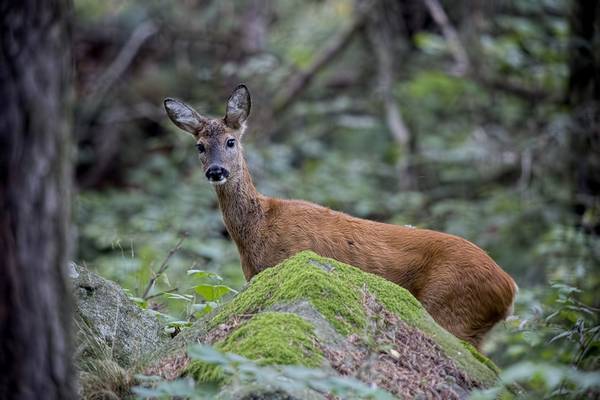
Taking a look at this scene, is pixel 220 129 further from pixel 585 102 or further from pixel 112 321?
pixel 585 102

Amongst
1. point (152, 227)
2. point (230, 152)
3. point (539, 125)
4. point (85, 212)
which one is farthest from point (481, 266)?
point (85, 212)

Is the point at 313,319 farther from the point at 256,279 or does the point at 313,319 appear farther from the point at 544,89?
the point at 544,89

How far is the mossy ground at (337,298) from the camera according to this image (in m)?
4.10

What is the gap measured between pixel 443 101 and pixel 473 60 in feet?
5.62

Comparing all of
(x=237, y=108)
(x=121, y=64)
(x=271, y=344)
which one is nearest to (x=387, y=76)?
(x=121, y=64)

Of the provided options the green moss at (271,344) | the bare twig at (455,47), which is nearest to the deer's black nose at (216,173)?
the green moss at (271,344)

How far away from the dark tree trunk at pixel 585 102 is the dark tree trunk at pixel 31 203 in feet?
21.0

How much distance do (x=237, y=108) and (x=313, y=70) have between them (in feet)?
21.9

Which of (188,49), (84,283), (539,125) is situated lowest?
(539,125)

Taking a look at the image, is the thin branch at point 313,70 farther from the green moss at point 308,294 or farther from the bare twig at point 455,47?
the green moss at point 308,294

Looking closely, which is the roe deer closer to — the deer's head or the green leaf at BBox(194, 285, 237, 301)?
the deer's head

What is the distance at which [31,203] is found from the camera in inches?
110

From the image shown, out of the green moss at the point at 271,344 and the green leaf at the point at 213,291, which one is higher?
the green moss at the point at 271,344

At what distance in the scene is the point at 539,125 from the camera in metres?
10.9
